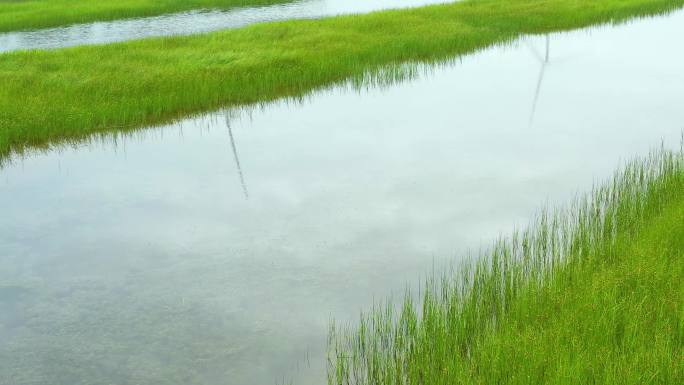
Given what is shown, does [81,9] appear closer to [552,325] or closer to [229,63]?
[229,63]

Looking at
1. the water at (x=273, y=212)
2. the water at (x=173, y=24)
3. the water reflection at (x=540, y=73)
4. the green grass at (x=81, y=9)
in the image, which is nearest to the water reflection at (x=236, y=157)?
the water at (x=273, y=212)

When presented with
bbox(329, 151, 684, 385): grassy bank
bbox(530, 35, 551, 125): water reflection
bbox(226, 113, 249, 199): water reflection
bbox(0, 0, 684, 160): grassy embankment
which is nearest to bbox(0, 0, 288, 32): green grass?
bbox(0, 0, 684, 160): grassy embankment

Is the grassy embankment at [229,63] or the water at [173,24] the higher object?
the water at [173,24]

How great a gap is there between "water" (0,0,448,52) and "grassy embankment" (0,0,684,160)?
6699mm

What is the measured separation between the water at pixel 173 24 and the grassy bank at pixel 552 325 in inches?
939

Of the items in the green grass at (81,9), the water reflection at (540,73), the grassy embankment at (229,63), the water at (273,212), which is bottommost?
the water at (273,212)

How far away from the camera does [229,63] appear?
19.6 metres

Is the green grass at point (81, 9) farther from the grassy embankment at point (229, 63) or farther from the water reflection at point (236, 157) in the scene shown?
the water reflection at point (236, 157)

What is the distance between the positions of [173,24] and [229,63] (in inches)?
583

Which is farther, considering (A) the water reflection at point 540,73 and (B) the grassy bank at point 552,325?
(A) the water reflection at point 540,73

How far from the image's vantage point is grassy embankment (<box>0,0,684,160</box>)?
15602 mm

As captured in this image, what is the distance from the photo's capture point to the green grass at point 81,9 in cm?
3403

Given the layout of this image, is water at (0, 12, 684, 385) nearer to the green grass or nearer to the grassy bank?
the grassy bank

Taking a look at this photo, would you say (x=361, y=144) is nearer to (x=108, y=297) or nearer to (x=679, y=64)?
(x=108, y=297)
